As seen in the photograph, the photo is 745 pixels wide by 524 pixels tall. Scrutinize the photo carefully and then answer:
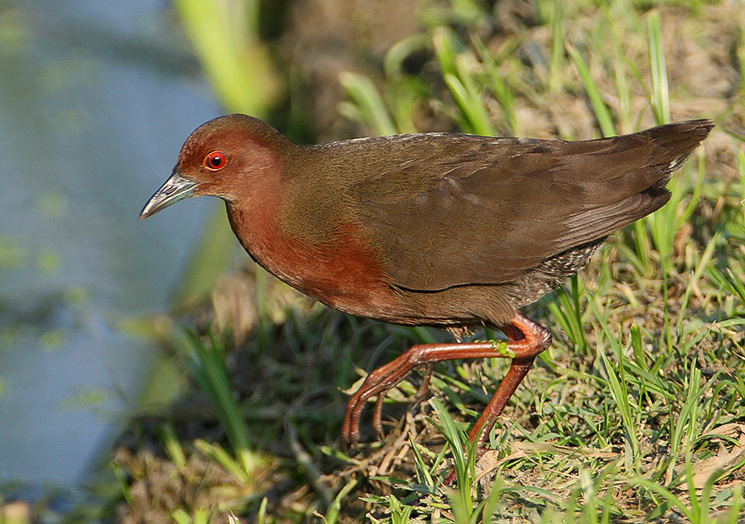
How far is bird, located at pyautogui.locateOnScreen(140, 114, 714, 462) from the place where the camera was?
307 cm

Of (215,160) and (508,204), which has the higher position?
(215,160)

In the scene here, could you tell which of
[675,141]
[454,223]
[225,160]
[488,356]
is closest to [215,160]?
[225,160]

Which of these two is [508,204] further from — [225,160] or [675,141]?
[225,160]

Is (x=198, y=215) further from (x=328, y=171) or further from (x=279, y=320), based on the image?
(x=328, y=171)

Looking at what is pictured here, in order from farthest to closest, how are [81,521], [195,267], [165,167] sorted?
1. [165,167]
2. [195,267]
3. [81,521]

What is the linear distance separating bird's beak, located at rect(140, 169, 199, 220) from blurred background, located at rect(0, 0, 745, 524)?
3.40ft

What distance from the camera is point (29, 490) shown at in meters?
4.32

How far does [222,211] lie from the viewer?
6.43 metres

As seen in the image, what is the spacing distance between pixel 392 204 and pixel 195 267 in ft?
9.51

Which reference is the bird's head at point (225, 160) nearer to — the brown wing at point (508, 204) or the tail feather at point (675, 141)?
the brown wing at point (508, 204)

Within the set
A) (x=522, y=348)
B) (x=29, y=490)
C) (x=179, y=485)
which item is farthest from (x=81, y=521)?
(x=522, y=348)

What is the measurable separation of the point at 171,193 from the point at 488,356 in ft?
4.36

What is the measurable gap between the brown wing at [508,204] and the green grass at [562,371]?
384 millimetres

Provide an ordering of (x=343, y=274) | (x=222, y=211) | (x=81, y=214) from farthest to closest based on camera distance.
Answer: (x=222, y=211), (x=81, y=214), (x=343, y=274)
